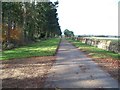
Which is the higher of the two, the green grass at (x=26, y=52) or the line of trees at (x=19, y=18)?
the line of trees at (x=19, y=18)

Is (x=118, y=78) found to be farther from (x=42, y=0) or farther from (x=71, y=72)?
(x=42, y=0)

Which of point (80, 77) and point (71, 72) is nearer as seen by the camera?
point (80, 77)

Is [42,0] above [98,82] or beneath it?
above

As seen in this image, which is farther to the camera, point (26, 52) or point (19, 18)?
point (19, 18)

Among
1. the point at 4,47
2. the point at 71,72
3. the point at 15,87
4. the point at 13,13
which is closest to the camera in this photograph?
the point at 15,87

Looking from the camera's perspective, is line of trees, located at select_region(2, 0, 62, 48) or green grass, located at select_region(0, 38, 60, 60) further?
line of trees, located at select_region(2, 0, 62, 48)

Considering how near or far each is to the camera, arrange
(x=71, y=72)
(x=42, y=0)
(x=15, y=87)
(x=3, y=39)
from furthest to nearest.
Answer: (x=42, y=0)
(x=3, y=39)
(x=71, y=72)
(x=15, y=87)

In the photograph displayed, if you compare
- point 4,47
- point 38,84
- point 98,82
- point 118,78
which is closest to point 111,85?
point 98,82

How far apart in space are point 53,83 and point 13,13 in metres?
31.8

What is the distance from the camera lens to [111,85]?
36.9 feet

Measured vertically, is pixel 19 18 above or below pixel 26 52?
above

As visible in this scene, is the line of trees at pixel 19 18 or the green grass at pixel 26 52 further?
the line of trees at pixel 19 18

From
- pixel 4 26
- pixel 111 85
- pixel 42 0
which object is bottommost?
pixel 111 85

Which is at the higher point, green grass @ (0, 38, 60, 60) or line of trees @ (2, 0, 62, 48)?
line of trees @ (2, 0, 62, 48)
